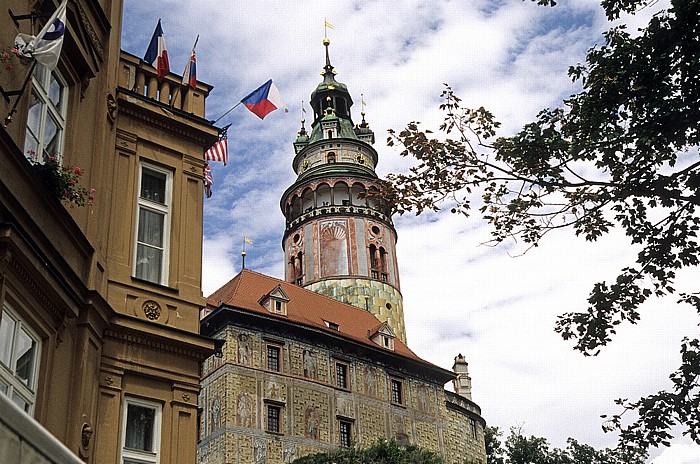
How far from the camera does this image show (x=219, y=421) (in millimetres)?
34625

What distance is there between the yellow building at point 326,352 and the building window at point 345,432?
0.18ft

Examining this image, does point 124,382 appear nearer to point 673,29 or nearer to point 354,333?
point 673,29

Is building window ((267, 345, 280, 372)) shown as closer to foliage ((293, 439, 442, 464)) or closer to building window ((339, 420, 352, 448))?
building window ((339, 420, 352, 448))

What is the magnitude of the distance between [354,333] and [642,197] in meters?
31.5

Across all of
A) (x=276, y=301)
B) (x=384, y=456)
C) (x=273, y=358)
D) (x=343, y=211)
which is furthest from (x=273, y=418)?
(x=343, y=211)

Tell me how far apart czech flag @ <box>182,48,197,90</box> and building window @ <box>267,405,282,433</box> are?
2270cm

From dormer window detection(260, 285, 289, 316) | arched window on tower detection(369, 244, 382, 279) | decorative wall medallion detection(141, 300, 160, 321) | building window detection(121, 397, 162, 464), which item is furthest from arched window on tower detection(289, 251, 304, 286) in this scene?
building window detection(121, 397, 162, 464)

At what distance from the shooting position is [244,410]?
35031mm

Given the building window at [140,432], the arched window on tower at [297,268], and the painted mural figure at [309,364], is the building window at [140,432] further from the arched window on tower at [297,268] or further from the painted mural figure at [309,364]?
the arched window on tower at [297,268]

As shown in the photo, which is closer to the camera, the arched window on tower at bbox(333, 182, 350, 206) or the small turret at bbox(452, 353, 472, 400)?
the small turret at bbox(452, 353, 472, 400)

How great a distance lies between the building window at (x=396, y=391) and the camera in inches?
1638

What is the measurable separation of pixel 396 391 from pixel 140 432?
30.6m

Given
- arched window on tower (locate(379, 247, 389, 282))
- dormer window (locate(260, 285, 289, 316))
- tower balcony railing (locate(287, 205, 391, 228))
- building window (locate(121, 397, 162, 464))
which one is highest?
tower balcony railing (locate(287, 205, 391, 228))

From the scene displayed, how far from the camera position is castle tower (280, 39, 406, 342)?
51.0 metres
